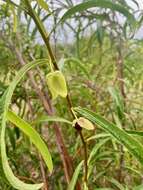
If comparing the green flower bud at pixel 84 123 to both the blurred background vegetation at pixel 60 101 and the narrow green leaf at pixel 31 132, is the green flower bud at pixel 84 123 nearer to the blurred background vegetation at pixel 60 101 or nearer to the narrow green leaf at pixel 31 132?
the narrow green leaf at pixel 31 132

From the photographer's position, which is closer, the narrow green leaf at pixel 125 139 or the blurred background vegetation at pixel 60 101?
the narrow green leaf at pixel 125 139

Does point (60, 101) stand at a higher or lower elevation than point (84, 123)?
lower

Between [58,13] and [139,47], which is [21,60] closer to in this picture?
[58,13]

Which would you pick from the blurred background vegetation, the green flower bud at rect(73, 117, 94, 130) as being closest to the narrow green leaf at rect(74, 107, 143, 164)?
the green flower bud at rect(73, 117, 94, 130)

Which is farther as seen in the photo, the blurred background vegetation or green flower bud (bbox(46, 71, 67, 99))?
the blurred background vegetation

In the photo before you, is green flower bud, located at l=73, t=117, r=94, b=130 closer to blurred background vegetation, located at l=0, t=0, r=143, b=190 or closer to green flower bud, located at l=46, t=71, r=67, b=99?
green flower bud, located at l=46, t=71, r=67, b=99

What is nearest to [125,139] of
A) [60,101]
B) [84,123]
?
[84,123]

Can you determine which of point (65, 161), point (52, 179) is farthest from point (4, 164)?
point (52, 179)

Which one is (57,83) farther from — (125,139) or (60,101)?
(60,101)

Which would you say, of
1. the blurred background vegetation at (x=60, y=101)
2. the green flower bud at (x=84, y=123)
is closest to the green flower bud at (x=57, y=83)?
the green flower bud at (x=84, y=123)
